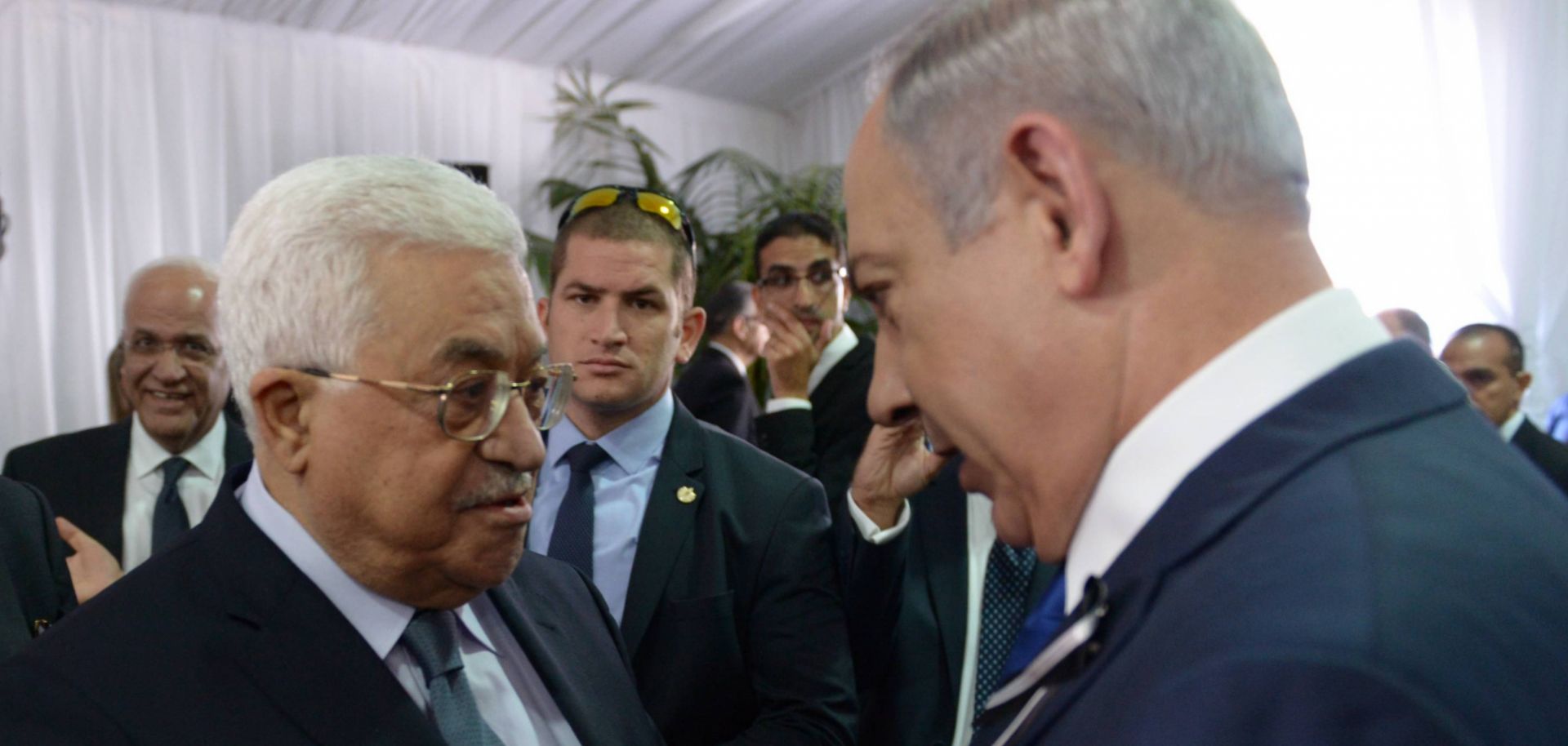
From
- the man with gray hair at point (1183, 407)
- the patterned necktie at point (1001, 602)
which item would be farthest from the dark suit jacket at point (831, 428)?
the man with gray hair at point (1183, 407)

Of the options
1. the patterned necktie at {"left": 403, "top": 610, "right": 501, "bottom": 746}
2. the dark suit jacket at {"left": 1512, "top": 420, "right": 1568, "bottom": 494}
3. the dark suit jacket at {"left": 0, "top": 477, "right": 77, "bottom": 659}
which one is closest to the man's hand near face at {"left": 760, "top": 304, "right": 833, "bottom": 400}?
the dark suit jacket at {"left": 0, "top": 477, "right": 77, "bottom": 659}

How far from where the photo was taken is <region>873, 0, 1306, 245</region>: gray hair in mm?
813

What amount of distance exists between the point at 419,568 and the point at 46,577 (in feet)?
3.45

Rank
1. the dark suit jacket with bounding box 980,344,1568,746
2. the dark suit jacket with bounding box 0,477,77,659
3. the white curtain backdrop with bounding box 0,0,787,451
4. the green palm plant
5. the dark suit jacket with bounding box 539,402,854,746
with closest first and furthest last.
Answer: the dark suit jacket with bounding box 980,344,1568,746 < the dark suit jacket with bounding box 0,477,77,659 < the dark suit jacket with bounding box 539,402,854,746 < the white curtain backdrop with bounding box 0,0,787,451 < the green palm plant

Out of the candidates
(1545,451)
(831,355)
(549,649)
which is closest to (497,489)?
(549,649)

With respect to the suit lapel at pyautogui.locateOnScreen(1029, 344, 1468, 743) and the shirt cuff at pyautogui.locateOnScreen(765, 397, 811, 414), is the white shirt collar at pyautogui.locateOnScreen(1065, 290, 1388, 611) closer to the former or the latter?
the suit lapel at pyautogui.locateOnScreen(1029, 344, 1468, 743)

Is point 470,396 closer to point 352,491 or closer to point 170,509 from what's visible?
point 352,491

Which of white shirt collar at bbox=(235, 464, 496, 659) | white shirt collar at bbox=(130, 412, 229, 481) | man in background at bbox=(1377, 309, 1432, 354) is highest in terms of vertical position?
man in background at bbox=(1377, 309, 1432, 354)

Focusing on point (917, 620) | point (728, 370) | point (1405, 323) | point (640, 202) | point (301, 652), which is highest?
point (640, 202)

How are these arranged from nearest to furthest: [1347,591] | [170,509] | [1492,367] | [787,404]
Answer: [1347,591] < [170,509] < [787,404] < [1492,367]

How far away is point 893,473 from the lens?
228 cm

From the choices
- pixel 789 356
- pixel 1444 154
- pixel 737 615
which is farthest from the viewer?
pixel 1444 154

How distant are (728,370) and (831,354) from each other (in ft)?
1.48

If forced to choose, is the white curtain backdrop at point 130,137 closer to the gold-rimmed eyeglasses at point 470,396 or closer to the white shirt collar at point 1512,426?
the gold-rimmed eyeglasses at point 470,396
